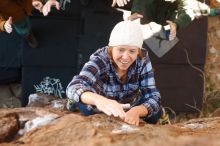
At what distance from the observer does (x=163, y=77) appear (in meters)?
4.23

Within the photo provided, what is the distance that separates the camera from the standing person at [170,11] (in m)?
3.27

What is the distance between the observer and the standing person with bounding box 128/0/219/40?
3.27m

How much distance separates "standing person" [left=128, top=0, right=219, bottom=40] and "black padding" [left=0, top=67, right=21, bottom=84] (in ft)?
3.94

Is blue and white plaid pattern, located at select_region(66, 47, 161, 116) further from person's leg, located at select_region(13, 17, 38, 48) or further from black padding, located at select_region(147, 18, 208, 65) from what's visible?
black padding, located at select_region(147, 18, 208, 65)

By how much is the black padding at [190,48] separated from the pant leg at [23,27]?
3.48ft

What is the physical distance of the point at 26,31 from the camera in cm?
389

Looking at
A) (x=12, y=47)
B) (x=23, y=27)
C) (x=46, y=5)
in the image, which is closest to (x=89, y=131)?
(x=46, y=5)

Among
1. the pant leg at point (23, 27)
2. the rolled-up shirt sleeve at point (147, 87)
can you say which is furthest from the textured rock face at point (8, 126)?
the pant leg at point (23, 27)

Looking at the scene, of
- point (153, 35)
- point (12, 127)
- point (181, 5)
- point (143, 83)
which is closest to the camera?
point (12, 127)

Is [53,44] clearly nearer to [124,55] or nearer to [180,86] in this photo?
[180,86]

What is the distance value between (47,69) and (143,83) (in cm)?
207

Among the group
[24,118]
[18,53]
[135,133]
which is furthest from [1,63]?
[135,133]

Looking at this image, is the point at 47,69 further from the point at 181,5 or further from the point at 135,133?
the point at 135,133

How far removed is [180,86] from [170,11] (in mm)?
1005
